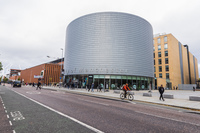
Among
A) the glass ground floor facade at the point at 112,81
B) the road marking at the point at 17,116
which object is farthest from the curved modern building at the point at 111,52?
the road marking at the point at 17,116

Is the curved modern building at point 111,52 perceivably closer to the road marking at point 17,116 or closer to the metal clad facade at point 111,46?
the metal clad facade at point 111,46

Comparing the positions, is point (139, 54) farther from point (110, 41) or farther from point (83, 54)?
point (83, 54)

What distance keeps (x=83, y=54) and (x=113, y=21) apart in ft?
53.2

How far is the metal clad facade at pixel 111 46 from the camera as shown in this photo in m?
41.9

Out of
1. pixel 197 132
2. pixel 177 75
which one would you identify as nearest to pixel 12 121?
pixel 197 132

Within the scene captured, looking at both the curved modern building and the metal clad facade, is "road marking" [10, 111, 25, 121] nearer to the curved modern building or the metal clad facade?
the curved modern building

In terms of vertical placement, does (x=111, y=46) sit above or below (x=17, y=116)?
above

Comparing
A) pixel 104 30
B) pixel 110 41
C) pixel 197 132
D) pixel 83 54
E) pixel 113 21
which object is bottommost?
pixel 197 132

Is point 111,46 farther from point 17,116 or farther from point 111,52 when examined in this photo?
point 17,116

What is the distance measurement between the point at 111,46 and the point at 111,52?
83.7 inches

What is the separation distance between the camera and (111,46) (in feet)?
139

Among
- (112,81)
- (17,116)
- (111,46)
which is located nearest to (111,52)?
(111,46)

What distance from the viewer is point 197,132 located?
5.00 m

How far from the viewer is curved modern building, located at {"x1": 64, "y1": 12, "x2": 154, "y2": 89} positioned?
135ft
